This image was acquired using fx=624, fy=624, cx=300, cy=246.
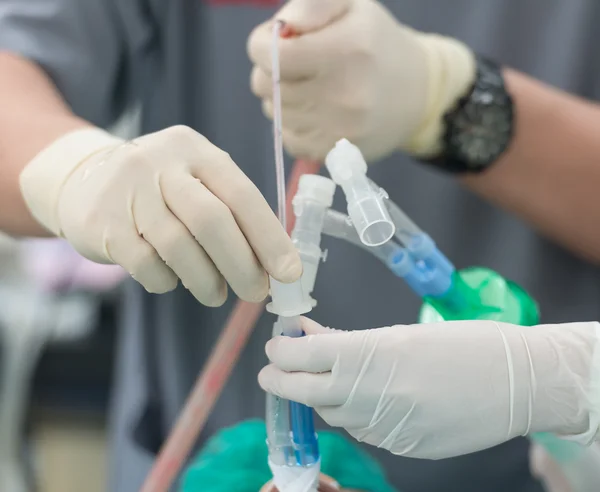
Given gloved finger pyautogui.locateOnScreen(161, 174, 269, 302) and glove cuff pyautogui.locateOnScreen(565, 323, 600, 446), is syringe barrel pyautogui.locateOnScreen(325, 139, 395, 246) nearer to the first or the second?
gloved finger pyautogui.locateOnScreen(161, 174, 269, 302)

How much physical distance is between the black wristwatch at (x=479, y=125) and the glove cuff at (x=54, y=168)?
44cm

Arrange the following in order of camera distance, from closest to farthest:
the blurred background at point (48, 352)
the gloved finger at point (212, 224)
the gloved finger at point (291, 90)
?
the gloved finger at point (212, 224), the gloved finger at point (291, 90), the blurred background at point (48, 352)

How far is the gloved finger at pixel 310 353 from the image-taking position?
1.73ft

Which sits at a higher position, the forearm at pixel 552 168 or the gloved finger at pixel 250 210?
the gloved finger at pixel 250 210

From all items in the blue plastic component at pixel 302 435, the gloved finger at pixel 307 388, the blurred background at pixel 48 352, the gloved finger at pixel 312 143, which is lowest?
the blurred background at pixel 48 352

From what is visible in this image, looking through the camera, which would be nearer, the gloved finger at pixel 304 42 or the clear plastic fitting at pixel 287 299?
the clear plastic fitting at pixel 287 299

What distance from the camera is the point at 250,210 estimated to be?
522mm

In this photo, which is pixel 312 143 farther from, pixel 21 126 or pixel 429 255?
pixel 21 126

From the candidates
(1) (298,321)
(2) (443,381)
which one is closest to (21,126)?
(1) (298,321)

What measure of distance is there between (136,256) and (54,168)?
0.16 m

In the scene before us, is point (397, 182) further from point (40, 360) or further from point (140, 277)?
point (40, 360)

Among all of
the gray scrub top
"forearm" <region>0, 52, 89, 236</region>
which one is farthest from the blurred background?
"forearm" <region>0, 52, 89, 236</region>

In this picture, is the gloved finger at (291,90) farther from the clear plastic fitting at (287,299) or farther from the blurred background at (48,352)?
A: the blurred background at (48,352)

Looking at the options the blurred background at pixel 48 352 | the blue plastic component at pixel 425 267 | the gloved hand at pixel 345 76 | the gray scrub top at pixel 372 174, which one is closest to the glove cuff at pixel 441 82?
the gloved hand at pixel 345 76
